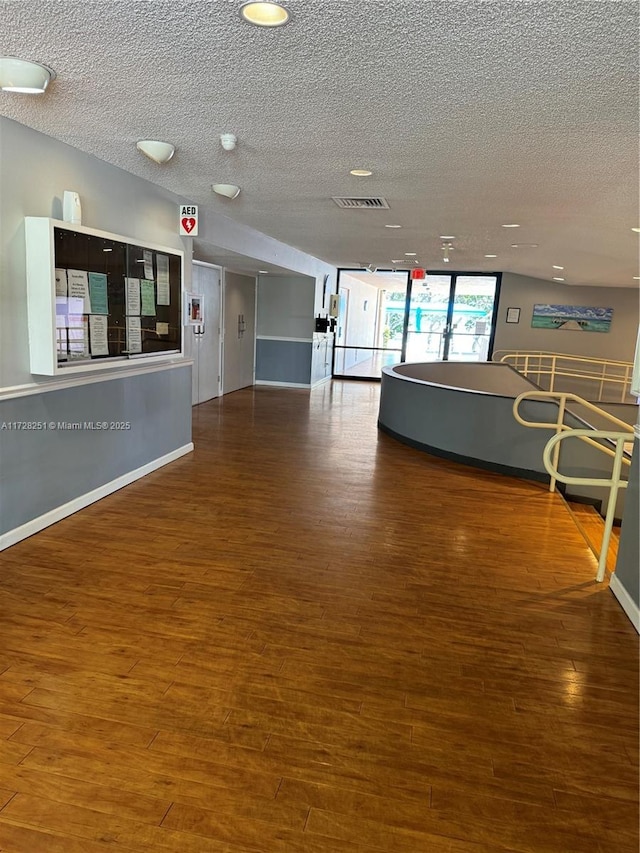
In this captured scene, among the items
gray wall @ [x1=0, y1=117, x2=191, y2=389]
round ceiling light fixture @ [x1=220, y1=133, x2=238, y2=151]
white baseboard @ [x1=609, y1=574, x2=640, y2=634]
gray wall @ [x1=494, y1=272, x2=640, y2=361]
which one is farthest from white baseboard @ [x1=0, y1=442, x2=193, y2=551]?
gray wall @ [x1=494, y1=272, x2=640, y2=361]

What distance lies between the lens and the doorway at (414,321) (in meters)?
11.7

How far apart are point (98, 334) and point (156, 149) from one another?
1.27 metres

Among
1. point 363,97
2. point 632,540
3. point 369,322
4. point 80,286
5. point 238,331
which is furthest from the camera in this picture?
point 369,322

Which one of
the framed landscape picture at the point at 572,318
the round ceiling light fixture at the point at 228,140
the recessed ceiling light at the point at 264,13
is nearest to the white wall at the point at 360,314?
the framed landscape picture at the point at 572,318

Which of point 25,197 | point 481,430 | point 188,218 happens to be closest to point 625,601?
point 481,430

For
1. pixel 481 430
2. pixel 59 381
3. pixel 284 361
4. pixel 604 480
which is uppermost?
pixel 59 381

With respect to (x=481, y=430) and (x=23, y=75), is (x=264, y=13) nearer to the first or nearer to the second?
(x=23, y=75)

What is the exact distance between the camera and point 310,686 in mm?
2314

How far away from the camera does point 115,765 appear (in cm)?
188

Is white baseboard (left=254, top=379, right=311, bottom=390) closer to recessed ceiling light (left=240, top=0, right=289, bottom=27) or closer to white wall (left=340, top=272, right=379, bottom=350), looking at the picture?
white wall (left=340, top=272, right=379, bottom=350)

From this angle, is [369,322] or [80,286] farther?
[369,322]

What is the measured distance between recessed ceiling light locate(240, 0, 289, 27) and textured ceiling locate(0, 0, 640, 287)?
0.04m

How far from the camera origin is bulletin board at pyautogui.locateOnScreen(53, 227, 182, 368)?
350 cm

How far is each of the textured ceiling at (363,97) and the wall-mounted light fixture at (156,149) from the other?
0.22 ft
